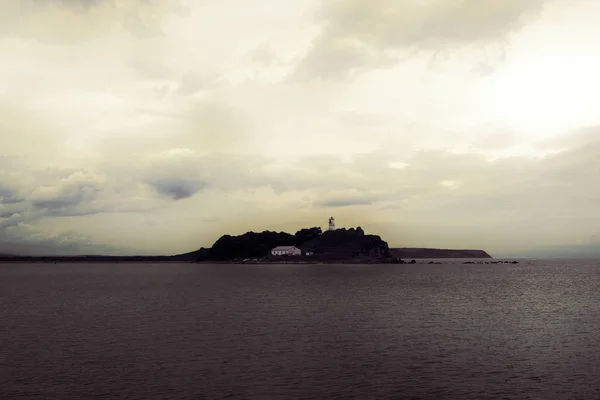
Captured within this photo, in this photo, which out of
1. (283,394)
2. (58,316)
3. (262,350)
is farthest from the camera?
(58,316)

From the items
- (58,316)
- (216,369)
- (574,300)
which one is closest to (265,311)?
(58,316)

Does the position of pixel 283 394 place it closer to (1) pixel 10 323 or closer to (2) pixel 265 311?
(2) pixel 265 311

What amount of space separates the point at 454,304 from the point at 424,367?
138ft

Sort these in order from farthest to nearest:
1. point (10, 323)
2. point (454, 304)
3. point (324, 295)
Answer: point (324, 295) → point (454, 304) → point (10, 323)

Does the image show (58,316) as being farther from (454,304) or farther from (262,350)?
(454,304)

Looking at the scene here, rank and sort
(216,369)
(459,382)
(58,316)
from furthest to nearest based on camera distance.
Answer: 1. (58,316)
2. (216,369)
3. (459,382)

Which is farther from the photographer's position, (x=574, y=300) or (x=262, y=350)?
(x=574, y=300)

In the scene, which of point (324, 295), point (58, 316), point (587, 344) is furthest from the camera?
point (324, 295)

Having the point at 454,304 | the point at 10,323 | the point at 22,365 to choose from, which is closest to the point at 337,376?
the point at 22,365

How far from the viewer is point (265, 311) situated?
6316 centimetres

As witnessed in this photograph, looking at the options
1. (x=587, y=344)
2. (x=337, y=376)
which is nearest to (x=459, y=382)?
(x=337, y=376)

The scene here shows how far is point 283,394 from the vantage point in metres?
26.8

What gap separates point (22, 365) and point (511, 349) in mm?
35757

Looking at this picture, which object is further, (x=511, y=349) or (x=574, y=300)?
(x=574, y=300)
